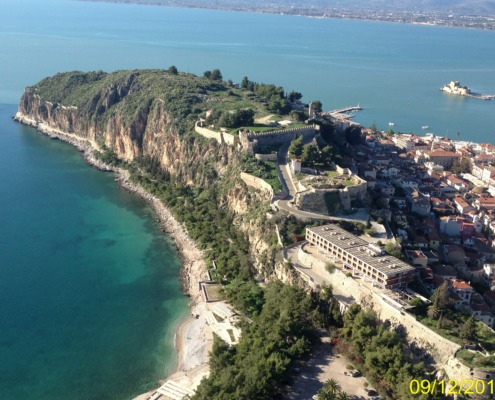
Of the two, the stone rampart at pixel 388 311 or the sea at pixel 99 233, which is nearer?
the stone rampart at pixel 388 311

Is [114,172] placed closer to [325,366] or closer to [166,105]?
[166,105]

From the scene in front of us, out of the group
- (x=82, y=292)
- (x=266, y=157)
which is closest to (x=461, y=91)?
(x=266, y=157)

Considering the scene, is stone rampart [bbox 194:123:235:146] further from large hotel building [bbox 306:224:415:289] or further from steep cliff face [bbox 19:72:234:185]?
large hotel building [bbox 306:224:415:289]

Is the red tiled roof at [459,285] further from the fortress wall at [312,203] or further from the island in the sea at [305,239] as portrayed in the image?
the fortress wall at [312,203]

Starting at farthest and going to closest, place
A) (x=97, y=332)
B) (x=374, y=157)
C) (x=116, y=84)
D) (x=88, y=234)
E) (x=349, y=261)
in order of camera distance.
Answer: (x=116, y=84), (x=374, y=157), (x=88, y=234), (x=97, y=332), (x=349, y=261)

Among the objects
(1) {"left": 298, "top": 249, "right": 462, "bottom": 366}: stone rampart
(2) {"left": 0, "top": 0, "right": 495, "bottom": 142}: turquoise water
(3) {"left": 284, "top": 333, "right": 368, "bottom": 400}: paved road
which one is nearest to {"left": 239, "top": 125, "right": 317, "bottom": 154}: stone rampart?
(1) {"left": 298, "top": 249, "right": 462, "bottom": 366}: stone rampart

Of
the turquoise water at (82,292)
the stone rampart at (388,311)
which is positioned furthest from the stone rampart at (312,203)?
the turquoise water at (82,292)

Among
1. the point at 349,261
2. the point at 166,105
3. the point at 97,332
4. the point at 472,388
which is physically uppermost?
the point at 166,105

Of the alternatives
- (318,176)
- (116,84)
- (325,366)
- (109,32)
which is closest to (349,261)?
(325,366)
